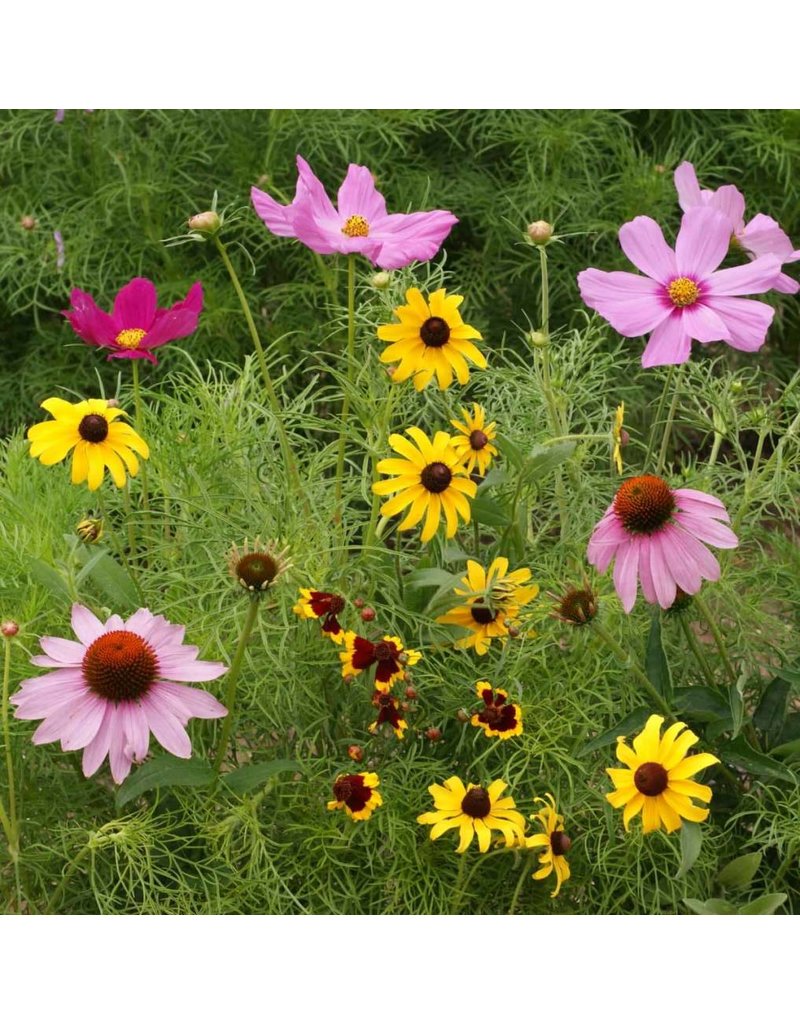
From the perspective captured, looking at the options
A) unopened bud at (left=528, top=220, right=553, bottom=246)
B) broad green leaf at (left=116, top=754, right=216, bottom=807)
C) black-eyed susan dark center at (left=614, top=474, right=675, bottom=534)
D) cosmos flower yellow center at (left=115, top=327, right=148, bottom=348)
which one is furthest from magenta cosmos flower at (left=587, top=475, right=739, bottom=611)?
cosmos flower yellow center at (left=115, top=327, right=148, bottom=348)

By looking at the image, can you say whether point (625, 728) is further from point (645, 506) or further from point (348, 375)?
point (348, 375)

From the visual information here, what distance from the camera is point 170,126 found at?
2324 millimetres

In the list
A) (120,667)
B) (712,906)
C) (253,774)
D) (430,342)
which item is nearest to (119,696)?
(120,667)

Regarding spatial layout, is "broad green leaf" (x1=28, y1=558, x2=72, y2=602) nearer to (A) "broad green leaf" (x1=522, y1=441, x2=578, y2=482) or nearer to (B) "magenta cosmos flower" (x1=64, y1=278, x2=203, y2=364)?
(B) "magenta cosmos flower" (x1=64, y1=278, x2=203, y2=364)

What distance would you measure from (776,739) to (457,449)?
352mm

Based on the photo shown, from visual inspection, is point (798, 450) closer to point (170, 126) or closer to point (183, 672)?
point (183, 672)

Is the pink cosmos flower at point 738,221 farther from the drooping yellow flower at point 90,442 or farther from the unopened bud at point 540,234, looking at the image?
the drooping yellow flower at point 90,442

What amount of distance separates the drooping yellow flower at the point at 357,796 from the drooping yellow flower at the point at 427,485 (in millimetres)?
181

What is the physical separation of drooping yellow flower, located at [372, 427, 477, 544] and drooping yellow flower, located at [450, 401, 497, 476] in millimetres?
53

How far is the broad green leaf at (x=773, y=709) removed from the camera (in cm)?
117

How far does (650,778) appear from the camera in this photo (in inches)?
38.2

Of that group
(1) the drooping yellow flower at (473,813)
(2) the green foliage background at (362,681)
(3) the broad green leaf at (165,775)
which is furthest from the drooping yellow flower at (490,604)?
(3) the broad green leaf at (165,775)

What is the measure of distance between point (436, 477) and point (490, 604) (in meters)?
0.11

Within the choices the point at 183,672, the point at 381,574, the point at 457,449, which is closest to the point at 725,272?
the point at 457,449
